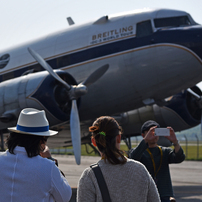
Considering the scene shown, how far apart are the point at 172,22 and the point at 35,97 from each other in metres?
5.56

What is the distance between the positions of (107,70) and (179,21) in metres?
3.15

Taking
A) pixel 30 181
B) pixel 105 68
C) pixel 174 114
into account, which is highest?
pixel 30 181

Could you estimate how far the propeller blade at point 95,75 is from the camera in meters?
12.2

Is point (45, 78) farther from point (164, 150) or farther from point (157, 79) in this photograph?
point (164, 150)

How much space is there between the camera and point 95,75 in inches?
482

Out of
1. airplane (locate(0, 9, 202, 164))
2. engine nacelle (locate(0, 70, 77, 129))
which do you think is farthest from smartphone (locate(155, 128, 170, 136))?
engine nacelle (locate(0, 70, 77, 129))

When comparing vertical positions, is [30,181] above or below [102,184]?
above

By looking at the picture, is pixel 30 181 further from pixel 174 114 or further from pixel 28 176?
pixel 174 114

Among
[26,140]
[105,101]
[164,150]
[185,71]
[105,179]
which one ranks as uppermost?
[26,140]

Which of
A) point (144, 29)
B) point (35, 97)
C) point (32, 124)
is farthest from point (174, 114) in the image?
point (32, 124)

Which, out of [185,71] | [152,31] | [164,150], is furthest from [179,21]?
[164,150]

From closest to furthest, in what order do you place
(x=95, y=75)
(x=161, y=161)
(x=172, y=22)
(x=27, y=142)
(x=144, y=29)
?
1. (x=27, y=142)
2. (x=161, y=161)
3. (x=95, y=75)
4. (x=144, y=29)
5. (x=172, y=22)

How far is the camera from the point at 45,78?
11695 millimetres

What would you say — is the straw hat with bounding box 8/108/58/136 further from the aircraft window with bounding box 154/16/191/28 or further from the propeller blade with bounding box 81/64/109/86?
the aircraft window with bounding box 154/16/191/28
